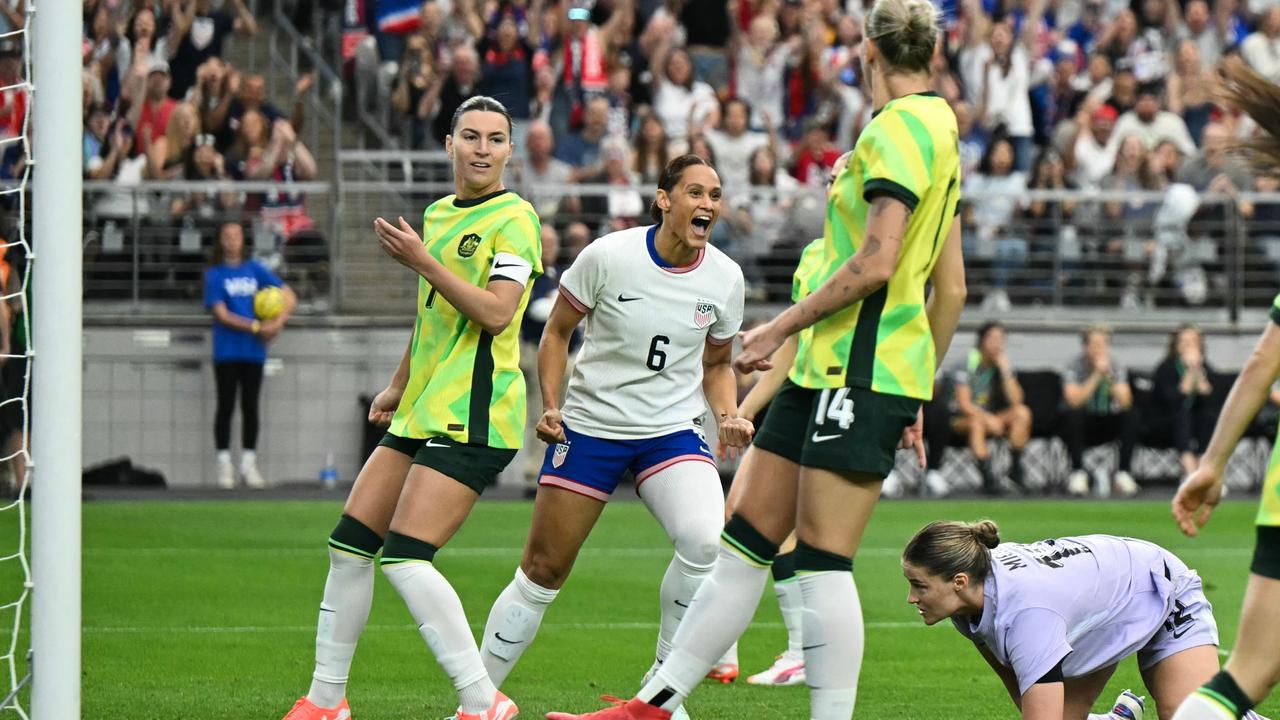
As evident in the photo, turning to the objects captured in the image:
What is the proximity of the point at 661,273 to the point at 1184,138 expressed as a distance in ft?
50.3

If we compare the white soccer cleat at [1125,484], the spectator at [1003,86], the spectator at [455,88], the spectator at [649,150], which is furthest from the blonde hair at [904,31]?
the spectator at [1003,86]

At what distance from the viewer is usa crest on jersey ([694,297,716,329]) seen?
21.4 feet

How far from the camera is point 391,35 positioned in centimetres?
2041

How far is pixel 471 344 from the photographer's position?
6.05m

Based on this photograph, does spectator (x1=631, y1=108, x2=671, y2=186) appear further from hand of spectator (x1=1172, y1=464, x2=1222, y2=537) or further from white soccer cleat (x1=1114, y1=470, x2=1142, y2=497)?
hand of spectator (x1=1172, y1=464, x2=1222, y2=537)

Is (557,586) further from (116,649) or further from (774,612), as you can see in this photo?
(774,612)

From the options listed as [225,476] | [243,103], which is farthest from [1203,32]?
[225,476]

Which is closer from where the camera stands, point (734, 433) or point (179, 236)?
point (734, 433)

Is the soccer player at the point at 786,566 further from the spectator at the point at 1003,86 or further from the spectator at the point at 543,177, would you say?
the spectator at the point at 1003,86

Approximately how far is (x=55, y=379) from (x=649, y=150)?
13869 millimetres

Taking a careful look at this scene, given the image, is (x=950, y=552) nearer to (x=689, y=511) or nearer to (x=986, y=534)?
(x=986, y=534)

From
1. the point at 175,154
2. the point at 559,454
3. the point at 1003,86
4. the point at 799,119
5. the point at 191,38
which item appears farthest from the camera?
the point at 1003,86

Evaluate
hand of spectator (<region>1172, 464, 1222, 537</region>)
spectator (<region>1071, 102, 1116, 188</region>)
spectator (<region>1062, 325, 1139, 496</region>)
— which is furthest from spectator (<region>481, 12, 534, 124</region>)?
hand of spectator (<region>1172, 464, 1222, 537</region>)

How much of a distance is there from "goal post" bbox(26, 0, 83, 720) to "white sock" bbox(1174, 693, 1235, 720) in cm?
305
